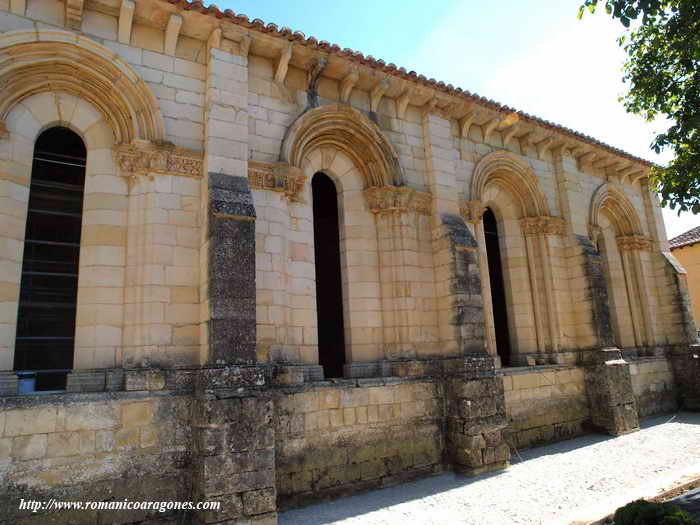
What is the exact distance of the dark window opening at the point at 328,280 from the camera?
8680mm

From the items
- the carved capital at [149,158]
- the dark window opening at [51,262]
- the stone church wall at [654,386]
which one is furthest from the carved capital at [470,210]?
the dark window opening at [51,262]

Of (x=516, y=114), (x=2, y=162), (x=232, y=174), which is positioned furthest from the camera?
(x=516, y=114)

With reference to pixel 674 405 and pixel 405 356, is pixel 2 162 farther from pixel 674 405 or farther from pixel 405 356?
pixel 674 405

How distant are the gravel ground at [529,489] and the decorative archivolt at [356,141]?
505cm

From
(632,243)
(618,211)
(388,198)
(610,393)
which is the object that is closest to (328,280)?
(388,198)

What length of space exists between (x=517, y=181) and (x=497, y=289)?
2.53 meters

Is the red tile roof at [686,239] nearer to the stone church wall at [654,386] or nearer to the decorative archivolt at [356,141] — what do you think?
the stone church wall at [654,386]

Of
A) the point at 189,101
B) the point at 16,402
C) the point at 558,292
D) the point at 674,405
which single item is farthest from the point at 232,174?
the point at 674,405

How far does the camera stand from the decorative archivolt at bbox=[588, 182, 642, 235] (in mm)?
12672

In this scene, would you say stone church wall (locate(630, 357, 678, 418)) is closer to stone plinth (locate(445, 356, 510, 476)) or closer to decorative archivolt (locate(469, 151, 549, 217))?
decorative archivolt (locate(469, 151, 549, 217))

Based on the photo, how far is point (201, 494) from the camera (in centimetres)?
545

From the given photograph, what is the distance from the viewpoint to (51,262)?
627 cm

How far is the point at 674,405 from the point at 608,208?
215 inches

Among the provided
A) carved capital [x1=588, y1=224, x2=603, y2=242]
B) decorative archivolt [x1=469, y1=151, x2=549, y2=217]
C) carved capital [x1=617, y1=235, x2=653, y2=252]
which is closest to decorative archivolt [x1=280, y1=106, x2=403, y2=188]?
decorative archivolt [x1=469, y1=151, x2=549, y2=217]
